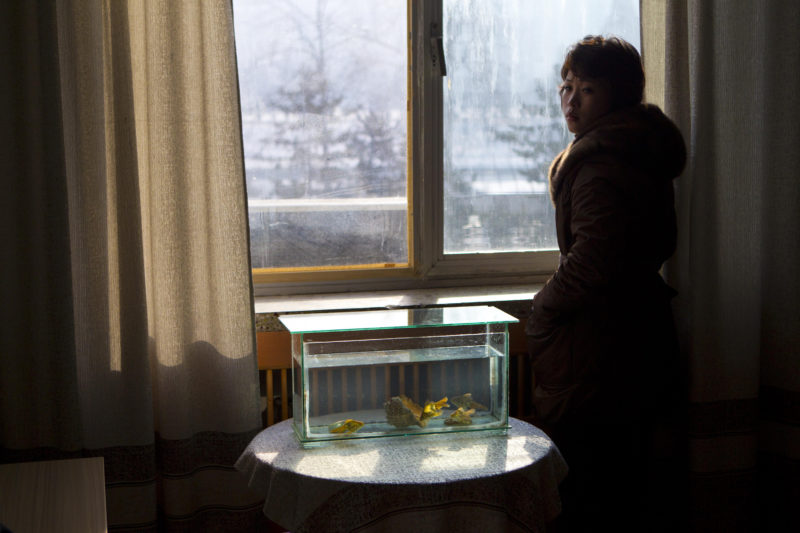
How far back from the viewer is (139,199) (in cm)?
195

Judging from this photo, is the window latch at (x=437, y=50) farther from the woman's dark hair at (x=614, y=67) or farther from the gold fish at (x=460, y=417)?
the gold fish at (x=460, y=417)

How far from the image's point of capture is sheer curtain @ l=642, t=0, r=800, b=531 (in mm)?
2309

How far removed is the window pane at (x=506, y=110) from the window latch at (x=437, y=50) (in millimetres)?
39

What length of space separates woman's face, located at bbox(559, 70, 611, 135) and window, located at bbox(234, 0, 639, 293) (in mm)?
508

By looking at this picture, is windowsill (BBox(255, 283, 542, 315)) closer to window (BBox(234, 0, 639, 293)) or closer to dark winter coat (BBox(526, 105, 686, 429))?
window (BBox(234, 0, 639, 293))

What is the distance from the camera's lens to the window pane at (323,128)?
7.68ft

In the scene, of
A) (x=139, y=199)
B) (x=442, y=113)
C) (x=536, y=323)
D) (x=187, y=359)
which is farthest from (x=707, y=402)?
(x=139, y=199)

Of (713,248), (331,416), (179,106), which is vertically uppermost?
(179,106)

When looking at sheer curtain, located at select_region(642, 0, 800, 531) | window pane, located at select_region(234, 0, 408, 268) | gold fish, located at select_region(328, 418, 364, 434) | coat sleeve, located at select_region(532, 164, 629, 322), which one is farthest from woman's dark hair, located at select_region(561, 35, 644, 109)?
gold fish, located at select_region(328, 418, 364, 434)

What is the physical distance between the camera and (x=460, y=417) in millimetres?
1761

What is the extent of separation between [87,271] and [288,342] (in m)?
0.54

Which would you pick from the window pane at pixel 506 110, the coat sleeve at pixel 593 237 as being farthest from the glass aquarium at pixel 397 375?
the window pane at pixel 506 110

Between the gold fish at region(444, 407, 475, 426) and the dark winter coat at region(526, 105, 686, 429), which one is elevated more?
the dark winter coat at region(526, 105, 686, 429)

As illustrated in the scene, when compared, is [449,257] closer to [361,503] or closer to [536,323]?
[536,323]
